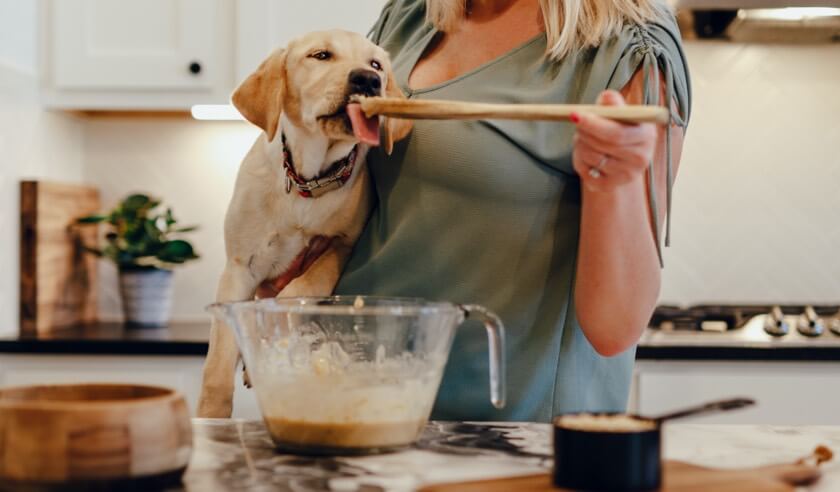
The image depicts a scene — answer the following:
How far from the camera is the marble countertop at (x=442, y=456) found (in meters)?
0.74

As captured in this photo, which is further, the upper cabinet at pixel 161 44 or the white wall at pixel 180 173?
the white wall at pixel 180 173

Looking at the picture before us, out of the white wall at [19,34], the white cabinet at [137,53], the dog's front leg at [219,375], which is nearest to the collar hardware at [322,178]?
the dog's front leg at [219,375]

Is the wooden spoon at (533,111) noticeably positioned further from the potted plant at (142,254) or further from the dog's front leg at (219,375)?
the potted plant at (142,254)

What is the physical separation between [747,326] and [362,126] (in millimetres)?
1545

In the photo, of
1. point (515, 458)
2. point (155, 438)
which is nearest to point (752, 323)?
point (515, 458)

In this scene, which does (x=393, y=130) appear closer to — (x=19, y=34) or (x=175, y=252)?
(x=175, y=252)

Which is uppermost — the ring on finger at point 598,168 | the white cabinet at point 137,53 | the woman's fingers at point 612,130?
the white cabinet at point 137,53

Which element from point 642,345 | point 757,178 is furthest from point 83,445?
point 757,178

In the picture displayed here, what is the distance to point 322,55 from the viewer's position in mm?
1353

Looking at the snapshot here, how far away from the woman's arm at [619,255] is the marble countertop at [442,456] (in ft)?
0.53

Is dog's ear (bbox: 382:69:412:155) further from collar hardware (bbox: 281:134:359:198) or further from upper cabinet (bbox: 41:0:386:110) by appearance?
upper cabinet (bbox: 41:0:386:110)

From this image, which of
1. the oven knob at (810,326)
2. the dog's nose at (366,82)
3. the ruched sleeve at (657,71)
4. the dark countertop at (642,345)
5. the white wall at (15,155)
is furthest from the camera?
the white wall at (15,155)

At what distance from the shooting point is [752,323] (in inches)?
92.1

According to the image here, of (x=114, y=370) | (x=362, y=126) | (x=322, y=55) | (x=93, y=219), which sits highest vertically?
(x=322, y=55)
